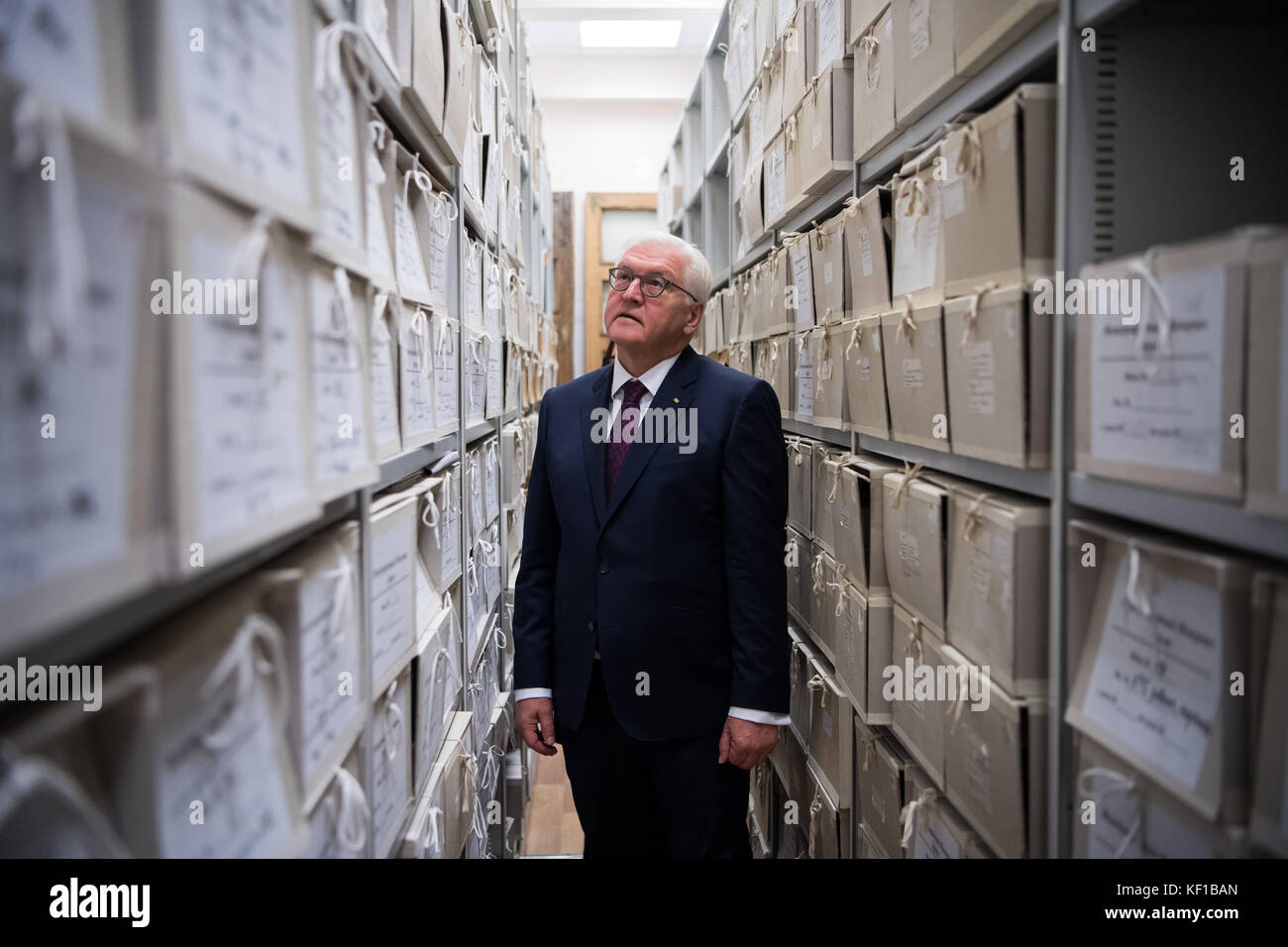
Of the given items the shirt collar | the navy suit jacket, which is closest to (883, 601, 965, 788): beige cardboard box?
the navy suit jacket

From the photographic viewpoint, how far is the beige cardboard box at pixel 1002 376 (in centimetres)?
95

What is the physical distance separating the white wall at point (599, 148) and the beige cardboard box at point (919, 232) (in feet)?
15.4

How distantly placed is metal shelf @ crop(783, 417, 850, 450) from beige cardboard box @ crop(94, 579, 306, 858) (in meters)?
1.39

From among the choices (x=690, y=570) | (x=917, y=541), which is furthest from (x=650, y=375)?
(x=917, y=541)

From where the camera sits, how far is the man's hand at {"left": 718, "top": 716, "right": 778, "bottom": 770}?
1476mm

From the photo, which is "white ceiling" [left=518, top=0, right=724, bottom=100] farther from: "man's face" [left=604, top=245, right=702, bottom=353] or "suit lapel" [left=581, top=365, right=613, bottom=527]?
"suit lapel" [left=581, top=365, right=613, bottom=527]

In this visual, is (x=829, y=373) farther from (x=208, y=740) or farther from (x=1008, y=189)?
(x=208, y=740)

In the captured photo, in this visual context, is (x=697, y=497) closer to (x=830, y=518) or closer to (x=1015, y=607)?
(x=830, y=518)

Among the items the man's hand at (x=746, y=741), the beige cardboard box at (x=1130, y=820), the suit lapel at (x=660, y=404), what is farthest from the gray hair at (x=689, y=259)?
the beige cardboard box at (x=1130, y=820)

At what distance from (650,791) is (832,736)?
1.43 feet

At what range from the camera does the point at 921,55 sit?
1278 millimetres
